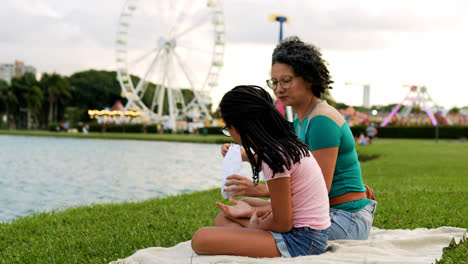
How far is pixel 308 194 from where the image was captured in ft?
6.63

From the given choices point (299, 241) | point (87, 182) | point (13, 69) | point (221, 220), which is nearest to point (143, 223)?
point (221, 220)

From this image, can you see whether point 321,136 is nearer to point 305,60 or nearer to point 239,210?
point 305,60

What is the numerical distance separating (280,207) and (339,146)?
0.49 meters

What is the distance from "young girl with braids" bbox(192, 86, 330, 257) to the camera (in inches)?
76.2

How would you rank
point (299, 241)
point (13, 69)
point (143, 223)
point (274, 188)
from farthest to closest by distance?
point (13, 69), point (143, 223), point (299, 241), point (274, 188)

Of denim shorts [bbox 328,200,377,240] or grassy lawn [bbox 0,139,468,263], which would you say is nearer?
denim shorts [bbox 328,200,377,240]

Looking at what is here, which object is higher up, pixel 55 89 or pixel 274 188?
pixel 55 89

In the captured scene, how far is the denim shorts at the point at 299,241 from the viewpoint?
2104mm

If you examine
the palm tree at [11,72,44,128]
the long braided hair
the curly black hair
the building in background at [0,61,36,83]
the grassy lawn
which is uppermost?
the building in background at [0,61,36,83]

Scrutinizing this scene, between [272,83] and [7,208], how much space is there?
4708 mm

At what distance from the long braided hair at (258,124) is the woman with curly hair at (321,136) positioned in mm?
201

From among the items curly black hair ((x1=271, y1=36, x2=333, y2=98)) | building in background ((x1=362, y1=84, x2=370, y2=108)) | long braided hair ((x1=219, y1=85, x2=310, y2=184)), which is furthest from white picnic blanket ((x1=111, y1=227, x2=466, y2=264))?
building in background ((x1=362, y1=84, x2=370, y2=108))

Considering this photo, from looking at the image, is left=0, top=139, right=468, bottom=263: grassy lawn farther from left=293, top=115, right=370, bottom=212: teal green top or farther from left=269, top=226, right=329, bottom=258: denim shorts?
left=269, top=226, right=329, bottom=258: denim shorts

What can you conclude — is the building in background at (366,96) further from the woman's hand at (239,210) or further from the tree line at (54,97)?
the woman's hand at (239,210)
